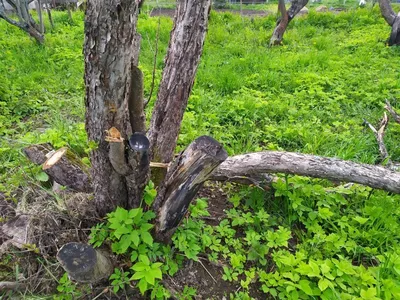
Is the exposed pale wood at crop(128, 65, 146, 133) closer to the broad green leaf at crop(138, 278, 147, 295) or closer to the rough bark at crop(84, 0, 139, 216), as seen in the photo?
the rough bark at crop(84, 0, 139, 216)

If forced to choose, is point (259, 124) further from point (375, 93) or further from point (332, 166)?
point (375, 93)

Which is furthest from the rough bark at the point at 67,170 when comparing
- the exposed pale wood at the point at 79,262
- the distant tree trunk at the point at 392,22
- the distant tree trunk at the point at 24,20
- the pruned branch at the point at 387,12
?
the pruned branch at the point at 387,12

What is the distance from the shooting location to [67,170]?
221cm

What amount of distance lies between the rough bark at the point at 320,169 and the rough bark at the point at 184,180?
738mm

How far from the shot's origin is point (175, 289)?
1.89m

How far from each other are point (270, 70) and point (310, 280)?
415 centimetres

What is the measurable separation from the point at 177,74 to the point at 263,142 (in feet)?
5.58

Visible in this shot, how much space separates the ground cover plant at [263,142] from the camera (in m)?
1.89

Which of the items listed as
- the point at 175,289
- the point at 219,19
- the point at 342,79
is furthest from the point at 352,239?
the point at 219,19

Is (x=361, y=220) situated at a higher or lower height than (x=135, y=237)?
lower

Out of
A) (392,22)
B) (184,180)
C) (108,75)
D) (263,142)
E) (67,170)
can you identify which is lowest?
(263,142)

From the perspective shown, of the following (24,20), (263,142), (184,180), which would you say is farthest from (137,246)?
(24,20)

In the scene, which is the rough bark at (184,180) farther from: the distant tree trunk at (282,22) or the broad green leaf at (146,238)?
the distant tree trunk at (282,22)

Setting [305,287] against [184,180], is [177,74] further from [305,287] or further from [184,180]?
[305,287]
